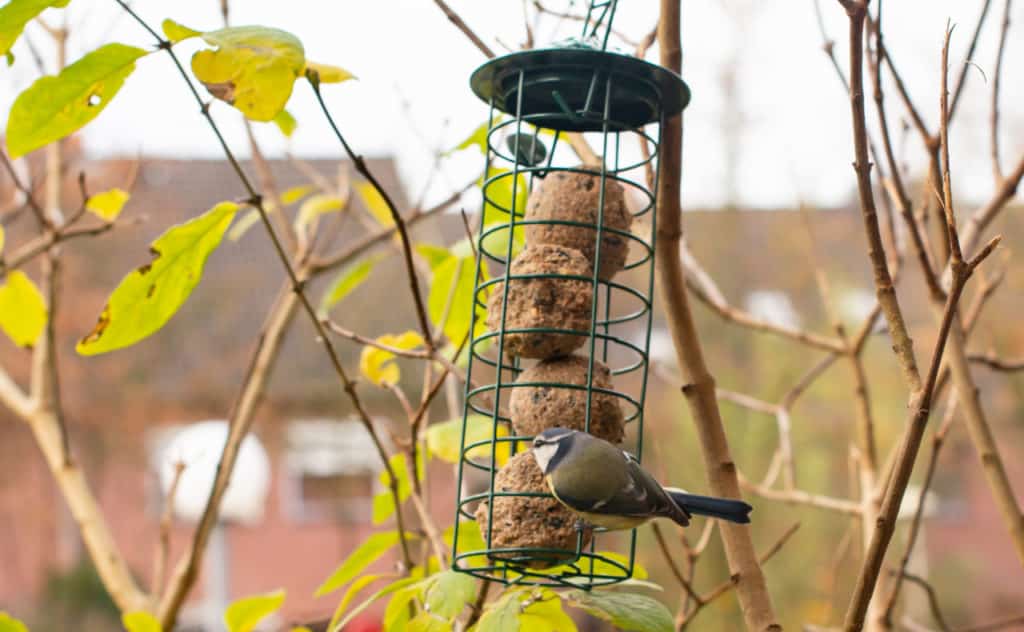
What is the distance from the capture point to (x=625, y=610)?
1.28 metres

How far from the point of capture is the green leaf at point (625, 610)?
1256 mm

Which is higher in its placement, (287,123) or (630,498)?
(287,123)

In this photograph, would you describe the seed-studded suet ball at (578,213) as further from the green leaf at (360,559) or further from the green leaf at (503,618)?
the green leaf at (503,618)

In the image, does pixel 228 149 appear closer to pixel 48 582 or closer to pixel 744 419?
pixel 744 419

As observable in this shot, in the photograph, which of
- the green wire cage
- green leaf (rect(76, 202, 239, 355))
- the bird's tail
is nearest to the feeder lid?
the green wire cage

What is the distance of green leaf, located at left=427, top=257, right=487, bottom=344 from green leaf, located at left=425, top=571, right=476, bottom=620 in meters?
0.55

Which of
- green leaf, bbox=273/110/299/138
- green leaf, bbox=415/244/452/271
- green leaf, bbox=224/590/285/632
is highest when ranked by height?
green leaf, bbox=273/110/299/138

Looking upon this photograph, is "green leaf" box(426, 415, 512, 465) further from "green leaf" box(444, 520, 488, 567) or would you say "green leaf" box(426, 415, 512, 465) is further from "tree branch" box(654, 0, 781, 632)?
"tree branch" box(654, 0, 781, 632)

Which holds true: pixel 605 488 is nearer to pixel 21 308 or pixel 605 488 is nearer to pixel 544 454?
pixel 544 454

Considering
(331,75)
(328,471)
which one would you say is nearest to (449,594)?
(331,75)

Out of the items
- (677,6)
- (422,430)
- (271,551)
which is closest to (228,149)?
(677,6)

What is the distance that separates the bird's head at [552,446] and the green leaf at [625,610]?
0.54 feet

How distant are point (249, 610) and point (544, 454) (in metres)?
0.56

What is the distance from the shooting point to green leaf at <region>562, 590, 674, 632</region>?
126cm
